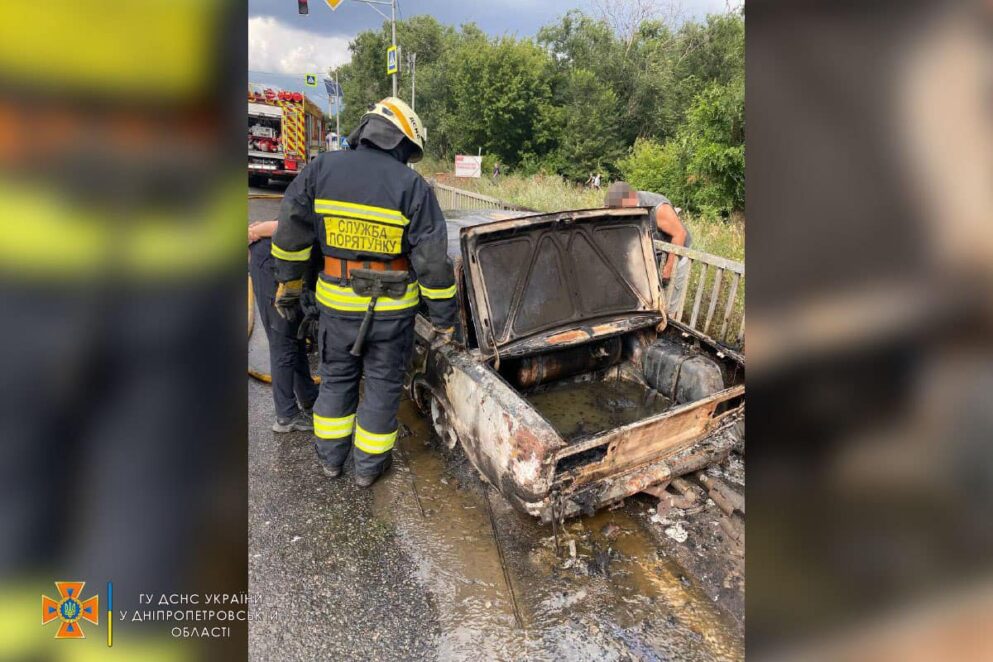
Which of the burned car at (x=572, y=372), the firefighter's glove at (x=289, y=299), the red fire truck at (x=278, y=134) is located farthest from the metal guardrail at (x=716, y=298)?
the red fire truck at (x=278, y=134)

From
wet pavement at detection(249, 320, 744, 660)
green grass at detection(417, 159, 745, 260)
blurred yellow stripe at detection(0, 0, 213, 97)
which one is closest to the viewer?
blurred yellow stripe at detection(0, 0, 213, 97)

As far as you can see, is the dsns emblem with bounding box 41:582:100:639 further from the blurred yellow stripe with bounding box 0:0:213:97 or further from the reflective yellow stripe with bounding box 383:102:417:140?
the reflective yellow stripe with bounding box 383:102:417:140

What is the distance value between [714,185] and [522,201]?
505cm

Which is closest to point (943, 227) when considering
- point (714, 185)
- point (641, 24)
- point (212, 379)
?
point (212, 379)

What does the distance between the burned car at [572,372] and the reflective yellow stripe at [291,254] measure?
86cm

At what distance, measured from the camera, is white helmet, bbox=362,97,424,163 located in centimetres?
314

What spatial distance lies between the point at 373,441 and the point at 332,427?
0.86 ft

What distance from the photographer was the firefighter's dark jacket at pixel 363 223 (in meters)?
3.04

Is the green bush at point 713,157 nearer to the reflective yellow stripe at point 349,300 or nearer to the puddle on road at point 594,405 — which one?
the puddle on road at point 594,405

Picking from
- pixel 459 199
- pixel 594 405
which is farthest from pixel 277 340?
pixel 459 199

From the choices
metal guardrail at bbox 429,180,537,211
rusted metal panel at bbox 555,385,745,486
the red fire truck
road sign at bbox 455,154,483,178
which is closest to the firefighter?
rusted metal panel at bbox 555,385,745,486

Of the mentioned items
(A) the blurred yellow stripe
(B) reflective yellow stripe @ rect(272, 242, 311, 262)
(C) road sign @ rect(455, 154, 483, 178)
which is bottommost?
(B) reflective yellow stripe @ rect(272, 242, 311, 262)

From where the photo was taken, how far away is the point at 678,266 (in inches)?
201

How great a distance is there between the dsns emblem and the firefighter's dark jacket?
2505mm
